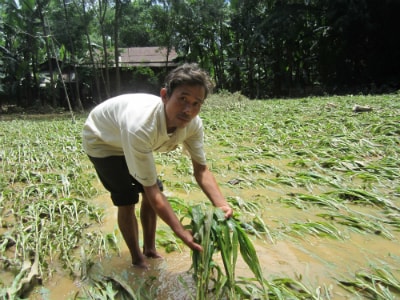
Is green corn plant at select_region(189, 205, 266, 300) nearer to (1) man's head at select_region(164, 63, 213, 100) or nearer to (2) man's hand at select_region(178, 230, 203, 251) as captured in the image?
(2) man's hand at select_region(178, 230, 203, 251)

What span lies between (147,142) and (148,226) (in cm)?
84

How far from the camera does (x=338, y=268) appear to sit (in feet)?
6.84

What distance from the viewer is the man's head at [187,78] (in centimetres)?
167

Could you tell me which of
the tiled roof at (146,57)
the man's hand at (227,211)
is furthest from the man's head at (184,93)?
the tiled roof at (146,57)

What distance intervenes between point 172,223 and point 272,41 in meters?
18.9

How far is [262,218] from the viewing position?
2.86 meters

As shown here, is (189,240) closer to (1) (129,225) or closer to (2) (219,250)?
(2) (219,250)

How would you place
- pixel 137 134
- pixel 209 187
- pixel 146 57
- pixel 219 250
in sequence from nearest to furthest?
pixel 137 134 < pixel 219 250 < pixel 209 187 < pixel 146 57

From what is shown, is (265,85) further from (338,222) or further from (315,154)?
(338,222)

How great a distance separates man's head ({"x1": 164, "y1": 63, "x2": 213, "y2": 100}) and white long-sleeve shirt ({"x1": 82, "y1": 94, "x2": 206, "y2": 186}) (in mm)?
115

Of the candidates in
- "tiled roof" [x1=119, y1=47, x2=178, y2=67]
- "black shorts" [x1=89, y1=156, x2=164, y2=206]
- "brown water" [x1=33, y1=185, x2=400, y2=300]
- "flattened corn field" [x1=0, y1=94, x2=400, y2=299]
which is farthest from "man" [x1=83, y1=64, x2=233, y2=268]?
"tiled roof" [x1=119, y1=47, x2=178, y2=67]

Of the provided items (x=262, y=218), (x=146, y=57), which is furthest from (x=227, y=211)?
(x=146, y=57)

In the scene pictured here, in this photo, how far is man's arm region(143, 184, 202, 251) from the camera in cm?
165

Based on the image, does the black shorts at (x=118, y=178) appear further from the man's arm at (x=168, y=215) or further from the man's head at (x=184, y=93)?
the man's head at (x=184, y=93)
